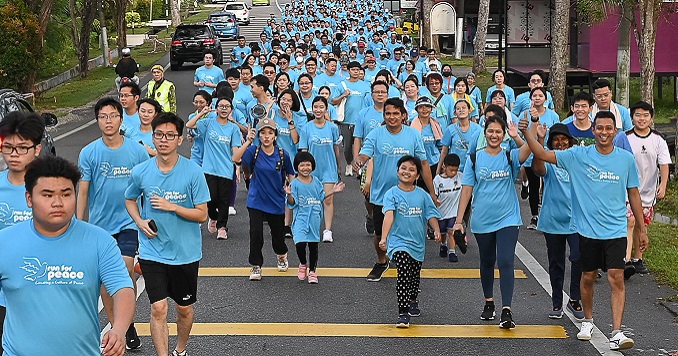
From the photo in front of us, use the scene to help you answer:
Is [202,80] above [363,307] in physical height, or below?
above

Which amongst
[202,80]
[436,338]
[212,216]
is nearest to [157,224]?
[436,338]

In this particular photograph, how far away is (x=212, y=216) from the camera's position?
45.3 ft

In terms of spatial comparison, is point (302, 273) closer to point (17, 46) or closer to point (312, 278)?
point (312, 278)

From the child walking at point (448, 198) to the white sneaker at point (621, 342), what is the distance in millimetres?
3827

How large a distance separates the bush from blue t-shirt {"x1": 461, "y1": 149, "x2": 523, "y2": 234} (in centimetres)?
2199

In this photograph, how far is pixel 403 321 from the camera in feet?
31.1

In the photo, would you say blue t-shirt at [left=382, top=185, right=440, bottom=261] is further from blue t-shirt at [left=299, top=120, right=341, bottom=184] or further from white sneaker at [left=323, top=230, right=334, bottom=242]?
blue t-shirt at [left=299, top=120, right=341, bottom=184]

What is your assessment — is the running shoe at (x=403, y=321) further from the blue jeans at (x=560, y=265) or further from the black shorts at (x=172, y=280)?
the black shorts at (x=172, y=280)

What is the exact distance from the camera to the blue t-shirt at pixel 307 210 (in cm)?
1115

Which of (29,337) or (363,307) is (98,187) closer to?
(363,307)

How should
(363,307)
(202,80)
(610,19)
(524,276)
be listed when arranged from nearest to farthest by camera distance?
(363,307) → (524,276) → (202,80) → (610,19)

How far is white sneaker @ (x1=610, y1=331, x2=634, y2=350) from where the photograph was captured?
28.2 feet

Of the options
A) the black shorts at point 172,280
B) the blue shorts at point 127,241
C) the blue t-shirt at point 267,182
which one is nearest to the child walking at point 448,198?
the blue t-shirt at point 267,182

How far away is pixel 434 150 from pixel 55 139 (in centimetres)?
1229
